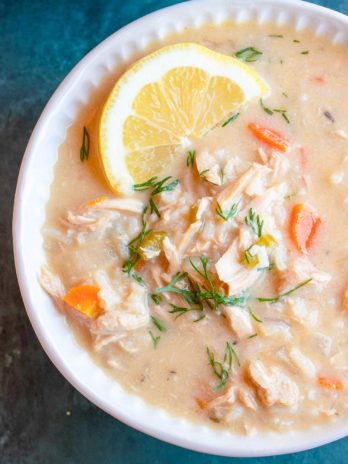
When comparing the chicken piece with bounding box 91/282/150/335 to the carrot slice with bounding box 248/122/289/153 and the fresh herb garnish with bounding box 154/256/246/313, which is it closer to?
the fresh herb garnish with bounding box 154/256/246/313

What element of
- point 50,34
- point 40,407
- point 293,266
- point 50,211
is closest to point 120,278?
point 50,211

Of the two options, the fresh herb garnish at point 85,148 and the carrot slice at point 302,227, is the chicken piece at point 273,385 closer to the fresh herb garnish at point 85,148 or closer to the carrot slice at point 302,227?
the carrot slice at point 302,227

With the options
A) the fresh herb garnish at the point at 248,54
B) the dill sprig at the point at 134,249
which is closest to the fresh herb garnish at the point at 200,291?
the dill sprig at the point at 134,249

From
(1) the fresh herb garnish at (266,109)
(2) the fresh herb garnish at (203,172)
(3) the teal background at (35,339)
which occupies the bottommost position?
(3) the teal background at (35,339)

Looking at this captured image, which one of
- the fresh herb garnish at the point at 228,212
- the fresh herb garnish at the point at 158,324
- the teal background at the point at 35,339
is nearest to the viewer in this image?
the fresh herb garnish at the point at 228,212

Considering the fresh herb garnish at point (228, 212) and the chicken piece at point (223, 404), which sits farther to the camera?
the chicken piece at point (223, 404)

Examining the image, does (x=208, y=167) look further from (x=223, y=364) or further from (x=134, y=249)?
(x=223, y=364)

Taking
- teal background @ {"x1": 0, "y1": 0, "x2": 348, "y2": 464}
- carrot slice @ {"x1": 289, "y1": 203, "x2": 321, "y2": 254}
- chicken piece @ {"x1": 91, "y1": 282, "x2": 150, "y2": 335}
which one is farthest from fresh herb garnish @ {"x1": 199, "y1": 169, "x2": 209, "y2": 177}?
teal background @ {"x1": 0, "y1": 0, "x2": 348, "y2": 464}

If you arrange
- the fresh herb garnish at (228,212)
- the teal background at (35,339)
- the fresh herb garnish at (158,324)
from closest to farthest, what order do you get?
the fresh herb garnish at (228,212) < the fresh herb garnish at (158,324) < the teal background at (35,339)
